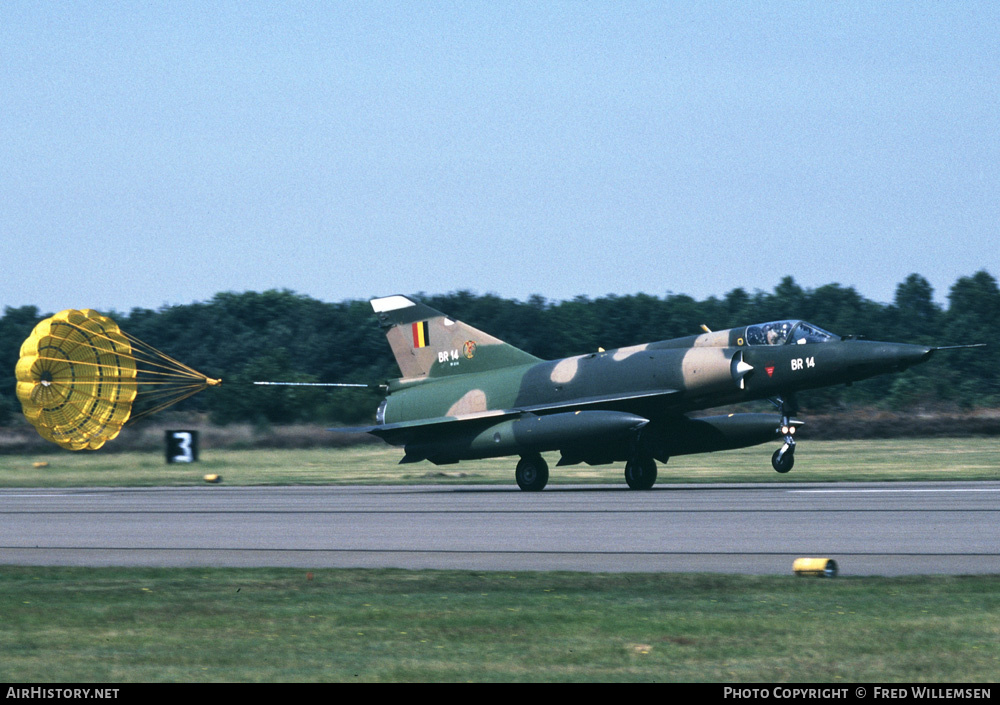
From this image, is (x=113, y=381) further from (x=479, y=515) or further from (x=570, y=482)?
(x=479, y=515)

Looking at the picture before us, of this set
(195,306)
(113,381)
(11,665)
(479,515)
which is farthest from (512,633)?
(195,306)

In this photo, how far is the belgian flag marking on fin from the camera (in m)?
30.2

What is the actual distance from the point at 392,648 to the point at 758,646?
2227 mm

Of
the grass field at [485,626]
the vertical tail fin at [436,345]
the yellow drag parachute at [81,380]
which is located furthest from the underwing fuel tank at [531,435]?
the grass field at [485,626]

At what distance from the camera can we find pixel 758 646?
745cm

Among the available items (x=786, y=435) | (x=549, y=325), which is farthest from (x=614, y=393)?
(x=549, y=325)

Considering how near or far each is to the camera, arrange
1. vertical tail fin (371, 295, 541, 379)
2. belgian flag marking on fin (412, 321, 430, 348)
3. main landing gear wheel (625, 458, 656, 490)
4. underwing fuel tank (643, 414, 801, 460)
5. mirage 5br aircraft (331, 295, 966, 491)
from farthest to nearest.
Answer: belgian flag marking on fin (412, 321, 430, 348)
vertical tail fin (371, 295, 541, 379)
underwing fuel tank (643, 414, 801, 460)
main landing gear wheel (625, 458, 656, 490)
mirage 5br aircraft (331, 295, 966, 491)

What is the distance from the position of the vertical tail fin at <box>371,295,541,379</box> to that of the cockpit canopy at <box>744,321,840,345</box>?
18.9 ft

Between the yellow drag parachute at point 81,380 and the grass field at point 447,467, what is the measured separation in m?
1.47

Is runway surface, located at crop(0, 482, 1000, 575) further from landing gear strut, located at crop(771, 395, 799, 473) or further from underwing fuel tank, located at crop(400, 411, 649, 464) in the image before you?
underwing fuel tank, located at crop(400, 411, 649, 464)

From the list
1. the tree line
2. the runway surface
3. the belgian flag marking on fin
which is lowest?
the runway surface

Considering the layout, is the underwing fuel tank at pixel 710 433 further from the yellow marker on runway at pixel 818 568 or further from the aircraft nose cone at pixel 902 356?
the yellow marker on runway at pixel 818 568

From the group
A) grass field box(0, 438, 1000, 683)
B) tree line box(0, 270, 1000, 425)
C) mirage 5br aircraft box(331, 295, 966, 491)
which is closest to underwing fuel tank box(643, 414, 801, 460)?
mirage 5br aircraft box(331, 295, 966, 491)

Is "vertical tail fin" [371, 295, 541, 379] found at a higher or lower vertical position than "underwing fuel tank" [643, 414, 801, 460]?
higher
